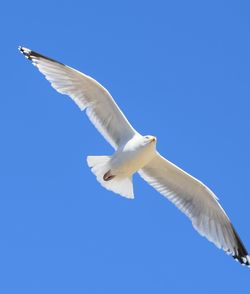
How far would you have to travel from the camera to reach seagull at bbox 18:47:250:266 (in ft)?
35.5

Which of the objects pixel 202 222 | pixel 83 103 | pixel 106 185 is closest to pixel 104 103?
pixel 83 103

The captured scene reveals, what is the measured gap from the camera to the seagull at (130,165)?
35.5 ft

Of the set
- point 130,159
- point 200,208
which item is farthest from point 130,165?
point 200,208

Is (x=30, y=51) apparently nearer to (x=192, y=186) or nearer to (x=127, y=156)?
(x=127, y=156)

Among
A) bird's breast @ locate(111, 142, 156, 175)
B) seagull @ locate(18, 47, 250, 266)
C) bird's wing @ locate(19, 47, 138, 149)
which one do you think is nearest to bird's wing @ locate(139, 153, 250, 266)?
seagull @ locate(18, 47, 250, 266)

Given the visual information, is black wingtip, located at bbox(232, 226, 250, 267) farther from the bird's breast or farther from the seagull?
the bird's breast

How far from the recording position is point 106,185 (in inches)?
432

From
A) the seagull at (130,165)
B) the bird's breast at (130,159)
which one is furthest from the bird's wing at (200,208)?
the bird's breast at (130,159)

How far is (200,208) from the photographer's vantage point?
11.4 metres

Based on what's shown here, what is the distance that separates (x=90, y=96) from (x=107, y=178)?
1.00 meters

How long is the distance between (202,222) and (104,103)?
1.92 m

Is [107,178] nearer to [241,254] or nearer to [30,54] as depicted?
[30,54]

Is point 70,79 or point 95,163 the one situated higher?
point 70,79

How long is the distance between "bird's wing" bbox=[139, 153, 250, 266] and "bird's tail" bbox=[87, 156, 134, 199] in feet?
1.71
